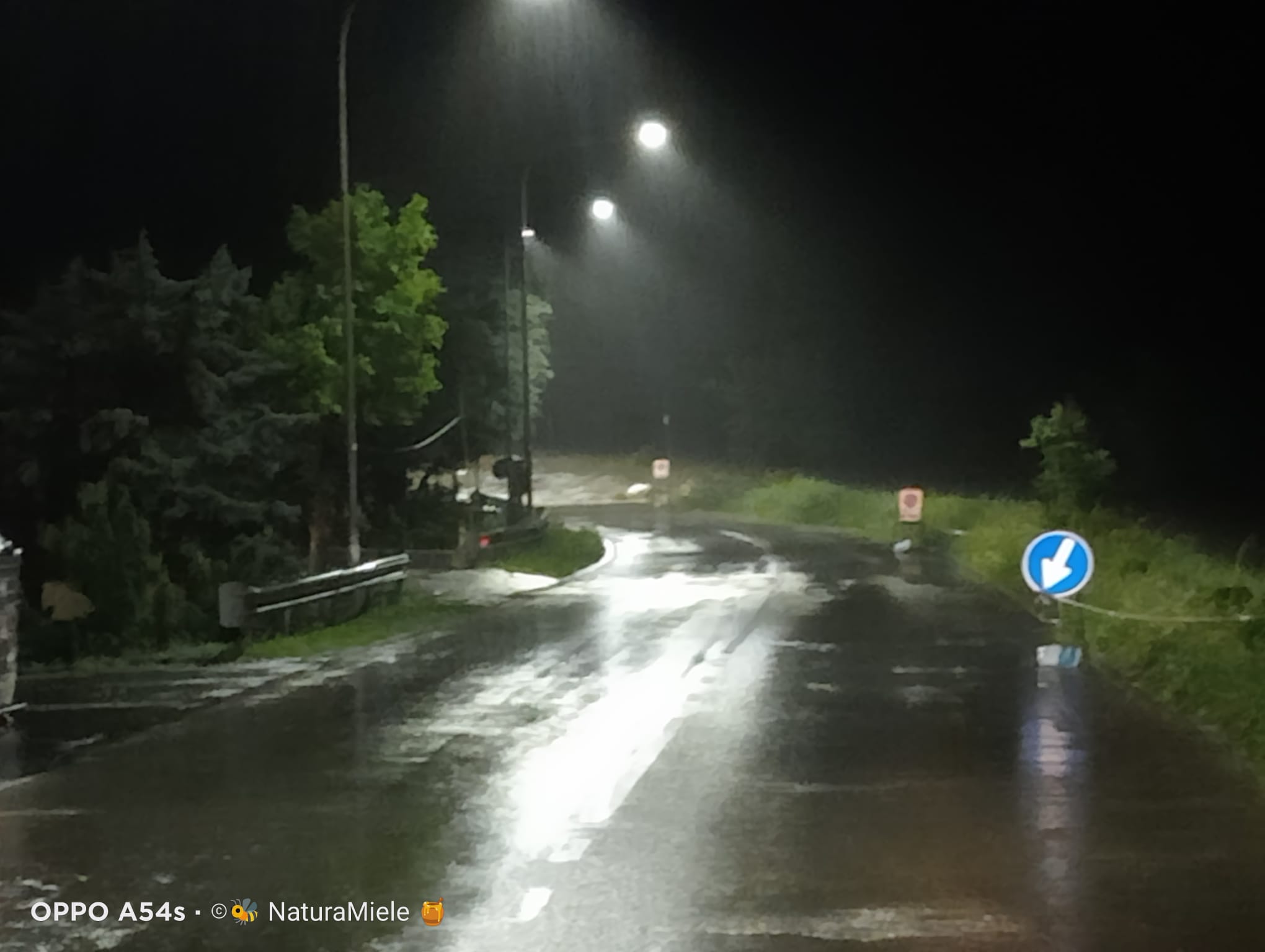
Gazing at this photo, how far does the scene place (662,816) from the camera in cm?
909

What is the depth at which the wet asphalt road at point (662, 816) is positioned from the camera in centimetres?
695

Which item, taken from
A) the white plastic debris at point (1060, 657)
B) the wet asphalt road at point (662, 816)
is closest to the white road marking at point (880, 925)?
the wet asphalt road at point (662, 816)

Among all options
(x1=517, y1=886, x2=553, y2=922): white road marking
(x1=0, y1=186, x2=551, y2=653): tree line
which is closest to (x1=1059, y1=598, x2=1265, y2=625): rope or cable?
(x1=517, y1=886, x2=553, y2=922): white road marking

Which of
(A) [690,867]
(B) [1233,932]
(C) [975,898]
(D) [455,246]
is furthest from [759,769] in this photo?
(D) [455,246]

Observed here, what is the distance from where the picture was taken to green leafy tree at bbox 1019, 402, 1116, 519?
2725 centimetres

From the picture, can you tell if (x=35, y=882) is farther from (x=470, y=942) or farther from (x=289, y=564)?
(x=289, y=564)

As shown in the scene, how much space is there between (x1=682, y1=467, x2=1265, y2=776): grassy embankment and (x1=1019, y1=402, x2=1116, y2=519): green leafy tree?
Result: 1.53 ft

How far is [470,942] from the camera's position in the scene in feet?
21.8

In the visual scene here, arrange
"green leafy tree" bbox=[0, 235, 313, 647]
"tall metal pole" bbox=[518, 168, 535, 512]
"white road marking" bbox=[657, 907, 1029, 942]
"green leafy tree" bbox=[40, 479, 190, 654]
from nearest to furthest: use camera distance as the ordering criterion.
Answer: "white road marking" bbox=[657, 907, 1029, 942] → "green leafy tree" bbox=[40, 479, 190, 654] → "green leafy tree" bbox=[0, 235, 313, 647] → "tall metal pole" bbox=[518, 168, 535, 512]

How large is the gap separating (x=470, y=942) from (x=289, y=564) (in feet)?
62.9

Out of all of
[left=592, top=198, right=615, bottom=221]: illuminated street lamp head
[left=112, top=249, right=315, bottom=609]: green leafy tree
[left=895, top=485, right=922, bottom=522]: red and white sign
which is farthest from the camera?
[left=895, top=485, right=922, bottom=522]: red and white sign

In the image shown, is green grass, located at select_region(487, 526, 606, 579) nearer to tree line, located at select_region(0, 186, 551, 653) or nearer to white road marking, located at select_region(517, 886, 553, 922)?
tree line, located at select_region(0, 186, 551, 653)

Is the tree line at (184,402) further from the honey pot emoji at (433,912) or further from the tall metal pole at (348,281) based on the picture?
the honey pot emoji at (433,912)

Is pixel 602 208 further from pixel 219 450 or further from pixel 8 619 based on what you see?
pixel 8 619
